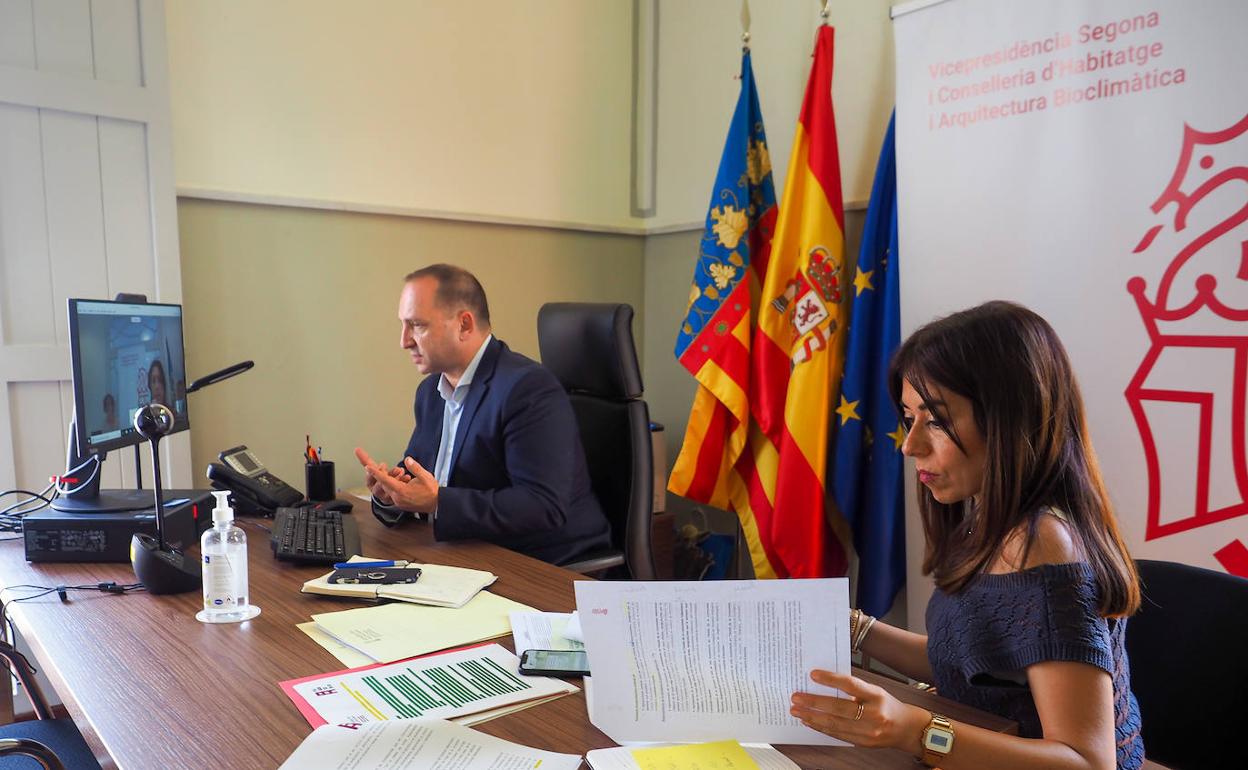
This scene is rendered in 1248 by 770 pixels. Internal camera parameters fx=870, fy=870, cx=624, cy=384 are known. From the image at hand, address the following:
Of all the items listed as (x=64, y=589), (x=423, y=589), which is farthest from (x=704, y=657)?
(x=64, y=589)

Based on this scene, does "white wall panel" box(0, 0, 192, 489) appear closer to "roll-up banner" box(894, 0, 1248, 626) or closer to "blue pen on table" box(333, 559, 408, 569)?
"blue pen on table" box(333, 559, 408, 569)

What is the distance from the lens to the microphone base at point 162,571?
1425 mm

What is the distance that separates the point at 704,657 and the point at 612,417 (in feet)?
4.00

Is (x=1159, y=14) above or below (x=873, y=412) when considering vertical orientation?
above

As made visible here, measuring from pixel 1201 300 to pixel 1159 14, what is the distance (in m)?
0.61

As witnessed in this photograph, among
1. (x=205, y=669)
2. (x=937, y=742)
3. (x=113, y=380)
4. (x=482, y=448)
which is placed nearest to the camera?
(x=937, y=742)

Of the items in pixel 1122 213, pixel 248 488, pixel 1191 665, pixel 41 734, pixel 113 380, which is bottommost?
pixel 41 734

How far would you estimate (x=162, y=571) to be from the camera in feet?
4.68

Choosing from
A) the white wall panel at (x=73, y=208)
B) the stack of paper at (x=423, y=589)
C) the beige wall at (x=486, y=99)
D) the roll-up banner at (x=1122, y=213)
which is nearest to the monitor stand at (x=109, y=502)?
the stack of paper at (x=423, y=589)

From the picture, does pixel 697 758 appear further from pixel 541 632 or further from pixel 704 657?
pixel 541 632

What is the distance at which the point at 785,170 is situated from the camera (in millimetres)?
2979

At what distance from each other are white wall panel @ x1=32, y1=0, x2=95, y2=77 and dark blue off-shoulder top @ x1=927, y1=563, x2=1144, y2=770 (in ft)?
7.83

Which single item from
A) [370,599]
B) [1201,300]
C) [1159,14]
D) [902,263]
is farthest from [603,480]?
[1159,14]

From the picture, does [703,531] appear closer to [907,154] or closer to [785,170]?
[785,170]
